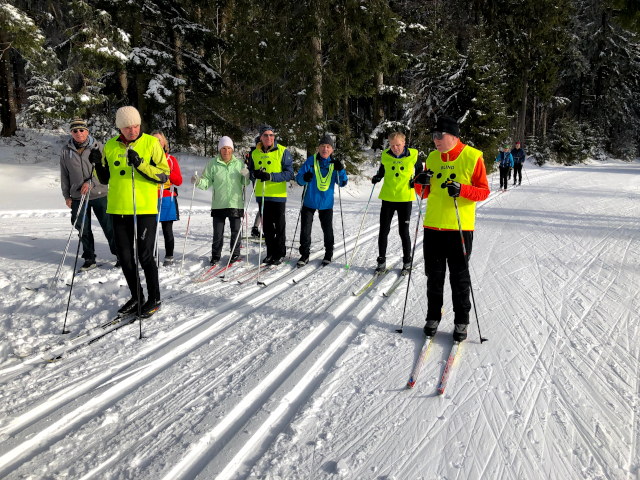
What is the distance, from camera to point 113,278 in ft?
17.8

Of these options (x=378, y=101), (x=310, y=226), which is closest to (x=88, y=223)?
(x=310, y=226)

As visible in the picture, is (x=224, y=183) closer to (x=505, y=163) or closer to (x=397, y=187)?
(x=397, y=187)

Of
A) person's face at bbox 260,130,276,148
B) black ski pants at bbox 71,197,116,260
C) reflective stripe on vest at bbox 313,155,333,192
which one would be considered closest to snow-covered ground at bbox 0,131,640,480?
black ski pants at bbox 71,197,116,260

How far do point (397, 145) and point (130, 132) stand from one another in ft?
11.1

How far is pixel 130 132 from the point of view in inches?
167

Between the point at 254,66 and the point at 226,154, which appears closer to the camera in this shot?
the point at 226,154

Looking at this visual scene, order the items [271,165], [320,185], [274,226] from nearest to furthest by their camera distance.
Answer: [320,185] < [271,165] < [274,226]

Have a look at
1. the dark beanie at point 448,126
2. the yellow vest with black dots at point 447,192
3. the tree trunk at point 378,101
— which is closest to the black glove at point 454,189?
the yellow vest with black dots at point 447,192

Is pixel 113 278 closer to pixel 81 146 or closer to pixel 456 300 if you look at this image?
pixel 81 146

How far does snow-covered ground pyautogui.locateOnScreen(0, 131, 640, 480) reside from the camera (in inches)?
97.9

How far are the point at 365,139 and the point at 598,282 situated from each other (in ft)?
61.9

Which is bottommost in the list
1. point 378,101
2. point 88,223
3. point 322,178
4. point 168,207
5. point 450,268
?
point 450,268

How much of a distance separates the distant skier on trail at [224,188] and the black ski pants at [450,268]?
327cm

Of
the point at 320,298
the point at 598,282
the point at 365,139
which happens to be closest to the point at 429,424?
the point at 320,298
